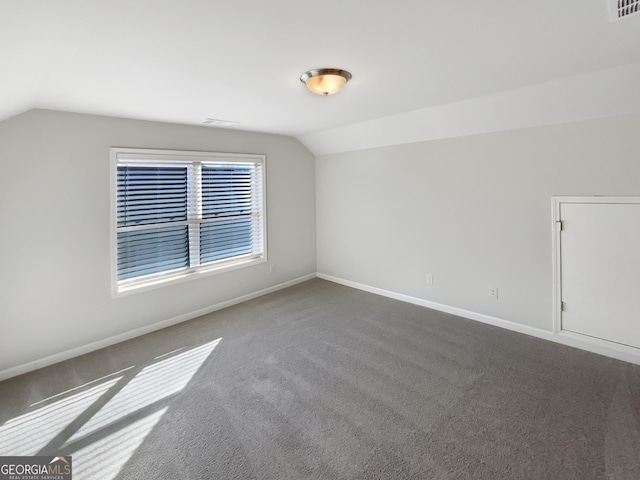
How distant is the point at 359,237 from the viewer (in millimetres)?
4973

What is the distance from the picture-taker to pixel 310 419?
87.1 inches

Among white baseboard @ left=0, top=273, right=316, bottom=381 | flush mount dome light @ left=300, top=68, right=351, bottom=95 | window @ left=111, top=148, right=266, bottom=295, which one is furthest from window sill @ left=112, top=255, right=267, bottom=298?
flush mount dome light @ left=300, top=68, right=351, bottom=95

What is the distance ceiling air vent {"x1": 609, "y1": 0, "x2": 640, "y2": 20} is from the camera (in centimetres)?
155

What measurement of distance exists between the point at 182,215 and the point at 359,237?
252 cm

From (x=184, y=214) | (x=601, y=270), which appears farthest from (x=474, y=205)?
(x=184, y=214)

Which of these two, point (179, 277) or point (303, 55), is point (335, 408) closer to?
point (303, 55)

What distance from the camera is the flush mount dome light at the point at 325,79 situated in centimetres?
229

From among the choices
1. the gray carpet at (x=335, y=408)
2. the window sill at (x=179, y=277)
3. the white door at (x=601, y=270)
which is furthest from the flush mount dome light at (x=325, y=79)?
the window sill at (x=179, y=277)

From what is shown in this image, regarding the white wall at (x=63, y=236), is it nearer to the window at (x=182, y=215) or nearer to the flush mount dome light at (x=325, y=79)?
the window at (x=182, y=215)

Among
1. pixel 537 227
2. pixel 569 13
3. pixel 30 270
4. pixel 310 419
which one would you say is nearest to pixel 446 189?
pixel 537 227

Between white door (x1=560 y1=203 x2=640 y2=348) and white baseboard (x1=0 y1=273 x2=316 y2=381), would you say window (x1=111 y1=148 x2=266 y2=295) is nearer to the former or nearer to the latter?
white baseboard (x1=0 y1=273 x2=316 y2=381)

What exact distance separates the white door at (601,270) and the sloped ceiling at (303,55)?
0.89 meters

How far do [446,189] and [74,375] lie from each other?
14.0 feet

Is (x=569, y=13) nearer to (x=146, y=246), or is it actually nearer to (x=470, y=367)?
(x=470, y=367)
